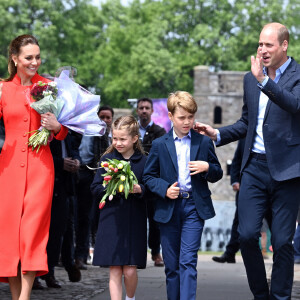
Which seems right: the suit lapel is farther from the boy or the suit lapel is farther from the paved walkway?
the paved walkway

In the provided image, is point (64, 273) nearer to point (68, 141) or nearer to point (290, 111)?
point (68, 141)

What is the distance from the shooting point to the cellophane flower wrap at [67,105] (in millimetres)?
7035

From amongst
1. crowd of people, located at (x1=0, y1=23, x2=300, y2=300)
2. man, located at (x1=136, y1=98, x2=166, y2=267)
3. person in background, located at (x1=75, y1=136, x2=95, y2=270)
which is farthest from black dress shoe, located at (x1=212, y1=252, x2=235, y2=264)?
crowd of people, located at (x1=0, y1=23, x2=300, y2=300)

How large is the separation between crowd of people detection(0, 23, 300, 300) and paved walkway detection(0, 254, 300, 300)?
1.44 meters

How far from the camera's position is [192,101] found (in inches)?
282

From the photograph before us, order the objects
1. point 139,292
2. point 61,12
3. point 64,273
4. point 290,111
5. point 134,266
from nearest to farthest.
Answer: point 290,111
point 134,266
point 139,292
point 64,273
point 61,12

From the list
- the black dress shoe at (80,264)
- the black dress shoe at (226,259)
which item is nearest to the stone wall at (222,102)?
the black dress shoe at (226,259)

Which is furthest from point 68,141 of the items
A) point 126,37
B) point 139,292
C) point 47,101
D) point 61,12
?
point 126,37

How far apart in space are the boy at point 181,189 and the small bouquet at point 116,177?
199 millimetres

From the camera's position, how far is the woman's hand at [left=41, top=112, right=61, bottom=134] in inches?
278

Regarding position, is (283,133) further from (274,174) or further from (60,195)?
(60,195)

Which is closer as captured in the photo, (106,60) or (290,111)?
(290,111)

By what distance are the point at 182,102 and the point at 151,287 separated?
3.23 metres

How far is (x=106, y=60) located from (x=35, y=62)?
4703 cm
